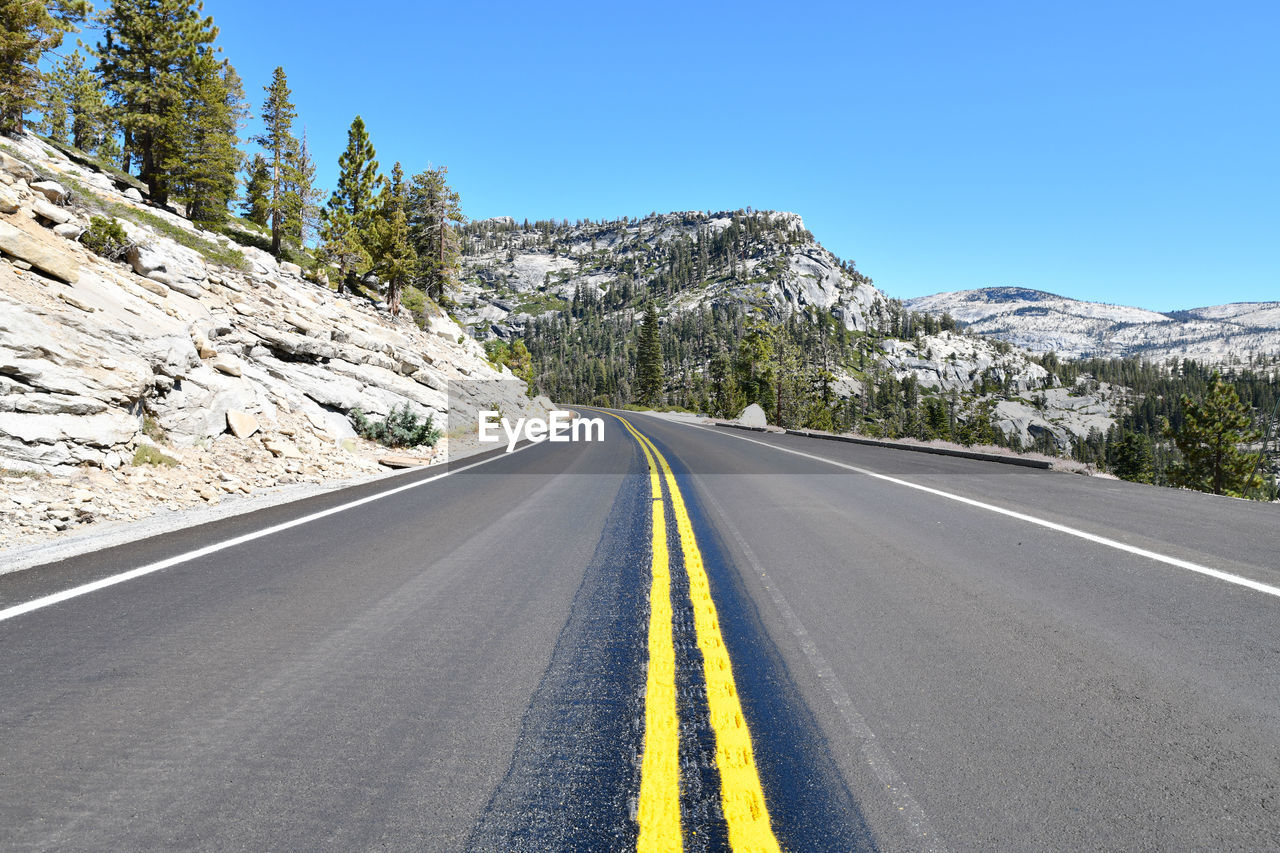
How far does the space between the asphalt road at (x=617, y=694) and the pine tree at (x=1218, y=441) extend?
209 feet

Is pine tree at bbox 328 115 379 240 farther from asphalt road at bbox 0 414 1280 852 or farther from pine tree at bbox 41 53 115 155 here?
asphalt road at bbox 0 414 1280 852

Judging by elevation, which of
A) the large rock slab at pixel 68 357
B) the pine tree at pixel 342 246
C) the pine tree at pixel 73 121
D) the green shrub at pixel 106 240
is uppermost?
the pine tree at pixel 73 121

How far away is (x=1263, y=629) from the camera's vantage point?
350 centimetres

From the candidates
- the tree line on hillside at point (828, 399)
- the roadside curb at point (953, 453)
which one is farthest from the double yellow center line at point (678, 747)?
the tree line on hillside at point (828, 399)

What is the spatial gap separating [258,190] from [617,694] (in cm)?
5977

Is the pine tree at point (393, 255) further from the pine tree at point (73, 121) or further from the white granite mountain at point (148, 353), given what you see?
the pine tree at point (73, 121)

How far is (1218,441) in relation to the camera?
51688 millimetres

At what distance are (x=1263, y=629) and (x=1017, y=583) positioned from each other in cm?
131

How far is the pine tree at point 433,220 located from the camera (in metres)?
49.9

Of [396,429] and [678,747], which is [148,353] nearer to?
[396,429]

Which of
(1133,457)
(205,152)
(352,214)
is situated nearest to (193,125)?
(205,152)

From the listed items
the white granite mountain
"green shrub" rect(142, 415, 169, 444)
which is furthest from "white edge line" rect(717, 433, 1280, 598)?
"green shrub" rect(142, 415, 169, 444)

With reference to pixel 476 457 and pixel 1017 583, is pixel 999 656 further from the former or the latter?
pixel 476 457

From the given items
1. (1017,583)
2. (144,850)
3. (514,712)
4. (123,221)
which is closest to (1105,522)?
(1017,583)
